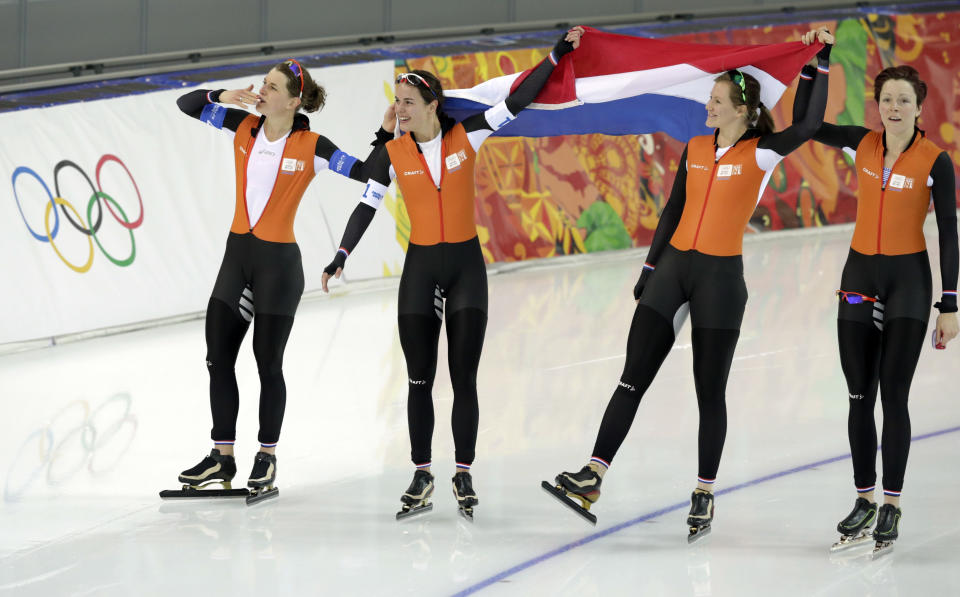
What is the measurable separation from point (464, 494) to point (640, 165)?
7259mm

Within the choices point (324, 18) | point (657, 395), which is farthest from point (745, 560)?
point (324, 18)

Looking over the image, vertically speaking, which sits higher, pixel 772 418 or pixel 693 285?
pixel 693 285

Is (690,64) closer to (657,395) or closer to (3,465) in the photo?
(657,395)

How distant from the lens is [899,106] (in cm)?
430

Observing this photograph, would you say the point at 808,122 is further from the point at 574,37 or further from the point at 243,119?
the point at 243,119

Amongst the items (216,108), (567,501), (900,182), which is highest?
(216,108)

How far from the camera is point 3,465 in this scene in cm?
557

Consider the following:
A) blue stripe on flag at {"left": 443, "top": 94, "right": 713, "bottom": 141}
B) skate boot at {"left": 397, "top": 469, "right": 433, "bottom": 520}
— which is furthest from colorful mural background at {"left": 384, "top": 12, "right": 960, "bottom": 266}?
skate boot at {"left": 397, "top": 469, "right": 433, "bottom": 520}

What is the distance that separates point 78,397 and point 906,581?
15.5 feet

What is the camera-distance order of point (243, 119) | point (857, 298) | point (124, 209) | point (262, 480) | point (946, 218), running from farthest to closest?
1. point (124, 209)
2. point (243, 119)
3. point (262, 480)
4. point (857, 298)
5. point (946, 218)

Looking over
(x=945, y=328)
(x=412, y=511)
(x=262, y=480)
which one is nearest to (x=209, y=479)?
(x=262, y=480)

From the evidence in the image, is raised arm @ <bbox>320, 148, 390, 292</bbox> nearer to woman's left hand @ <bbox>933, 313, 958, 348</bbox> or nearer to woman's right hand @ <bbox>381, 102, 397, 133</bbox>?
woman's right hand @ <bbox>381, 102, 397, 133</bbox>

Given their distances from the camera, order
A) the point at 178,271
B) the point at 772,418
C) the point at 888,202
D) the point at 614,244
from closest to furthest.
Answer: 1. the point at 888,202
2. the point at 772,418
3. the point at 178,271
4. the point at 614,244

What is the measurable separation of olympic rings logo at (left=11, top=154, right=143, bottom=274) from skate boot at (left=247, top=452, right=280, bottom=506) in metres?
3.87
